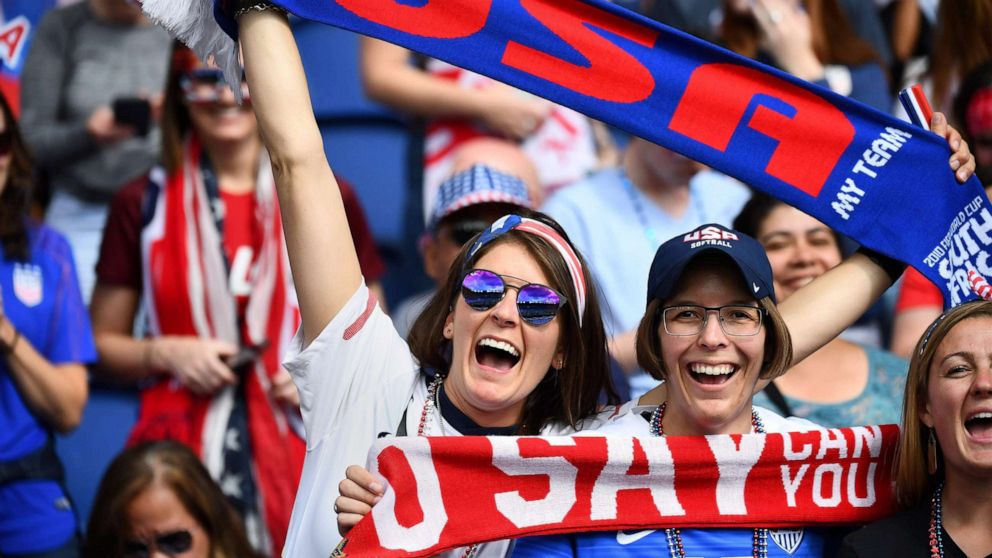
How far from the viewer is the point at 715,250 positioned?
3.48 metres

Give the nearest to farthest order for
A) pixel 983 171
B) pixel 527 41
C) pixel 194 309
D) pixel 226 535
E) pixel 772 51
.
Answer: pixel 527 41
pixel 226 535
pixel 983 171
pixel 194 309
pixel 772 51

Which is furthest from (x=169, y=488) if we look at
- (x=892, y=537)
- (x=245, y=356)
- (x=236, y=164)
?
(x=892, y=537)

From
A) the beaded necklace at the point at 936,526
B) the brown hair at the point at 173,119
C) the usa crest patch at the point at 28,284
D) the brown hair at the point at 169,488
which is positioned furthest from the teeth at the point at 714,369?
the brown hair at the point at 173,119

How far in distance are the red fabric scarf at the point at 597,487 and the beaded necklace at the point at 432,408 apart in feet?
0.26

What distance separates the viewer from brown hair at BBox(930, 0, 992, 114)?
5906 millimetres

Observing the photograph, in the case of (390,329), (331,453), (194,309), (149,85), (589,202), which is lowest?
(331,453)

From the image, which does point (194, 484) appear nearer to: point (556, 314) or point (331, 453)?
point (331, 453)

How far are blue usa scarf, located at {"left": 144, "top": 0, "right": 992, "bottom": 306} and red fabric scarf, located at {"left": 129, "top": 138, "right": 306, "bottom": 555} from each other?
5.33 ft

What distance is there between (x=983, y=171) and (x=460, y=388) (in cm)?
221

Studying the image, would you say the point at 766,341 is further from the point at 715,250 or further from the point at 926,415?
the point at 926,415

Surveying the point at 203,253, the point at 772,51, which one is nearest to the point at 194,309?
the point at 203,253

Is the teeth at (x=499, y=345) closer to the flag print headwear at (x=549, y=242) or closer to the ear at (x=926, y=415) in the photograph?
the flag print headwear at (x=549, y=242)

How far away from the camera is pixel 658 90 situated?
3.94 m

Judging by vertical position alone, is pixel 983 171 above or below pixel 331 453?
above
